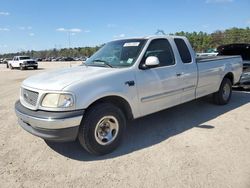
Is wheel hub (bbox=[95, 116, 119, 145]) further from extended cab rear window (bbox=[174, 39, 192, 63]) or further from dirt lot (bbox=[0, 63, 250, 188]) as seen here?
extended cab rear window (bbox=[174, 39, 192, 63])

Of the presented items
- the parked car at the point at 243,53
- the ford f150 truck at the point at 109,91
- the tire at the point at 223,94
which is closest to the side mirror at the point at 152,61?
the ford f150 truck at the point at 109,91

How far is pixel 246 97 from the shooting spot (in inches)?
321

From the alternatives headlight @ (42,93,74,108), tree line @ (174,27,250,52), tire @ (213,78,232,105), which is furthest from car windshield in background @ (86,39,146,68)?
tree line @ (174,27,250,52)

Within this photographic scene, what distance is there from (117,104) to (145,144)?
0.89 m

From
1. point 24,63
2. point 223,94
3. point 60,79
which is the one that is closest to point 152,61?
point 60,79

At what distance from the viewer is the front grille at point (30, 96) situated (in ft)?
12.5

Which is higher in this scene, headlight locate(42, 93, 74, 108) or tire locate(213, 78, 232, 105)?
headlight locate(42, 93, 74, 108)

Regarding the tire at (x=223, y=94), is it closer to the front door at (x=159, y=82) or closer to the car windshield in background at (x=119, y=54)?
the front door at (x=159, y=82)

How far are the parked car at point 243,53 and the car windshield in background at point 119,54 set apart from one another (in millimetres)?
Result: 5363

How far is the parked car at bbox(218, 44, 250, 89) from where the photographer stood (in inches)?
343

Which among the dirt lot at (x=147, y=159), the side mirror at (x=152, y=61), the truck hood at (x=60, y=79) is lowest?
the dirt lot at (x=147, y=159)

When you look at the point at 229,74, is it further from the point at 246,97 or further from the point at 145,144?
the point at 145,144

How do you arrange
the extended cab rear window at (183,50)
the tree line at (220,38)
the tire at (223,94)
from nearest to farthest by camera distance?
the extended cab rear window at (183,50)
the tire at (223,94)
the tree line at (220,38)

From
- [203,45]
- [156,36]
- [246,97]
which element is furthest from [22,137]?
[203,45]
